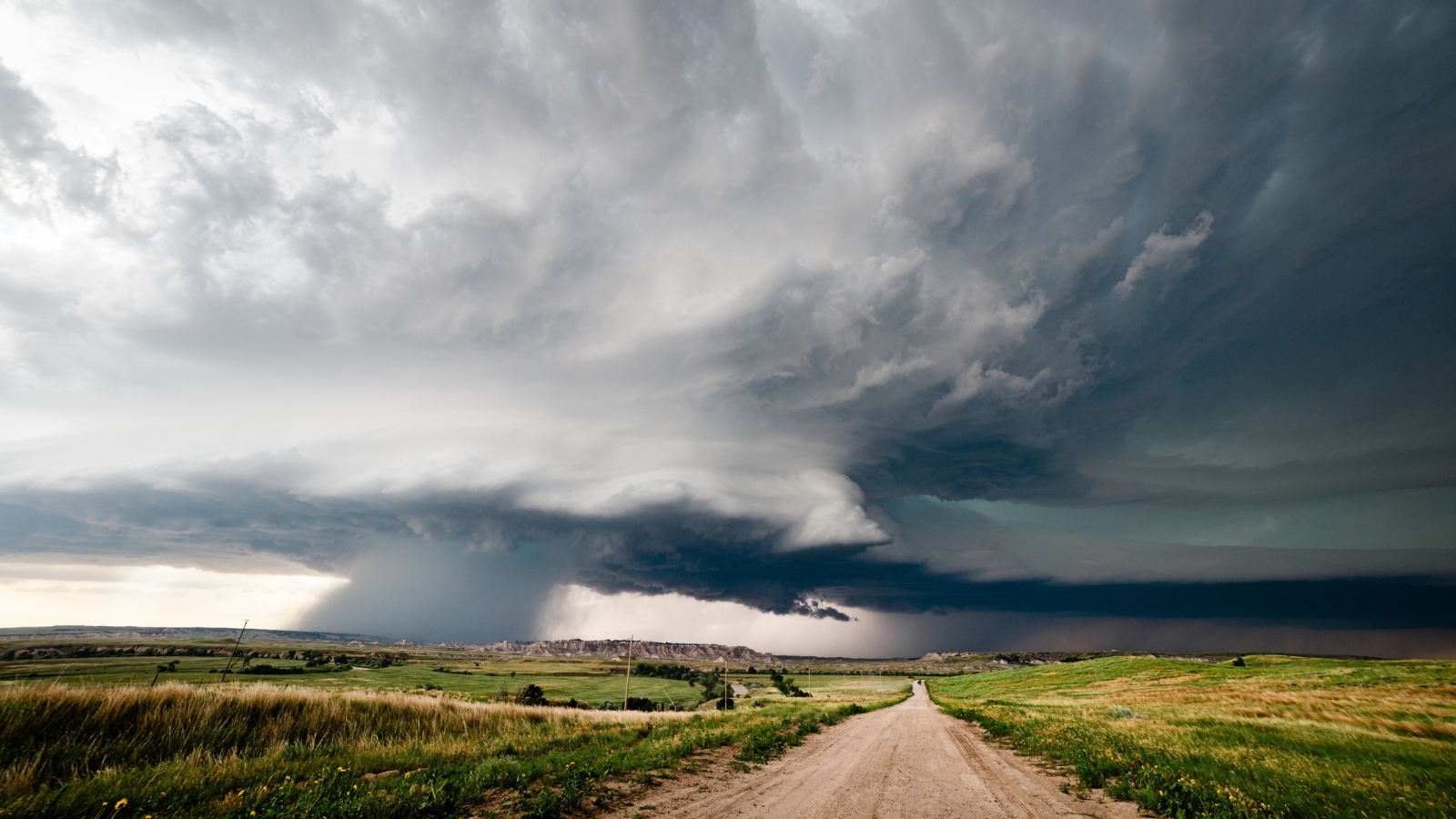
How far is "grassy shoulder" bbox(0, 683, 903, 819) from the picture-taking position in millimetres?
9656

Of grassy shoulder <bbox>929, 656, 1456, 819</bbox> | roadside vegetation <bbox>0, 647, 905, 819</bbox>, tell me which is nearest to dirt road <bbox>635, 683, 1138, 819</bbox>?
roadside vegetation <bbox>0, 647, 905, 819</bbox>

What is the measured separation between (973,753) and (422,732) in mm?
21434

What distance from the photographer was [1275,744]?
2228 centimetres

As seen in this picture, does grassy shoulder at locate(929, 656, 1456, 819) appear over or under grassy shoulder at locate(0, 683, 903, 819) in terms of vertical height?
under

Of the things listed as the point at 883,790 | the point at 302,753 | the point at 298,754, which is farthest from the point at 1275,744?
the point at 298,754

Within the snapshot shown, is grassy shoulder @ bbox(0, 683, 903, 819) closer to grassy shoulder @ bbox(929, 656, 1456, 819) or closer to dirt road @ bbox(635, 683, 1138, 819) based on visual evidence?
dirt road @ bbox(635, 683, 1138, 819)

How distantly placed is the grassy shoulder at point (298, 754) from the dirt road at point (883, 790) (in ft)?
5.93

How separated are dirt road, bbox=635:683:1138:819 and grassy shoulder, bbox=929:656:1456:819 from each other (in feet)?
6.50

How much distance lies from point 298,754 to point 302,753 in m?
0.11

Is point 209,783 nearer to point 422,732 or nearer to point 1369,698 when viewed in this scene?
point 422,732

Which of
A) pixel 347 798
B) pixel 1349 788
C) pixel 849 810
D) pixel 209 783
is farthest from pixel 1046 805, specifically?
pixel 209 783

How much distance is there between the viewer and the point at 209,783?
1066 centimetres

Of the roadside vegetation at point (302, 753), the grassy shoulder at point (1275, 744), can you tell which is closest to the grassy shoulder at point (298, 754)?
the roadside vegetation at point (302, 753)

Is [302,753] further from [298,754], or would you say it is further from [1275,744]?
[1275,744]
